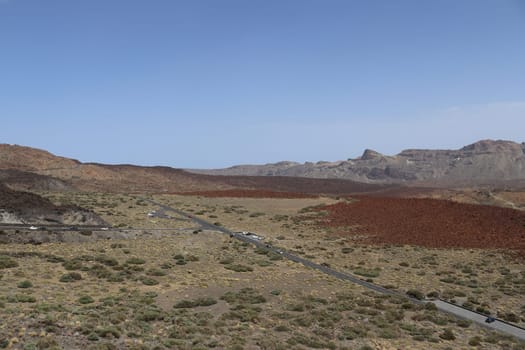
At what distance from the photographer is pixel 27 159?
122188 millimetres

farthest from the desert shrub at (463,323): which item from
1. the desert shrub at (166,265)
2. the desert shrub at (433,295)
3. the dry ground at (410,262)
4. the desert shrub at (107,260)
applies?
the desert shrub at (107,260)

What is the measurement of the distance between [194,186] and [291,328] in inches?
4548

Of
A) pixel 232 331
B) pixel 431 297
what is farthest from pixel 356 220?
pixel 232 331

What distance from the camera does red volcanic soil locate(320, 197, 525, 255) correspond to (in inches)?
1671

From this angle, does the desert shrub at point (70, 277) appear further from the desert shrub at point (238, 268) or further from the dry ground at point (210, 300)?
the desert shrub at point (238, 268)

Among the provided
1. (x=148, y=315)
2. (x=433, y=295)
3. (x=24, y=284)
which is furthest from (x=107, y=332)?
(x=433, y=295)

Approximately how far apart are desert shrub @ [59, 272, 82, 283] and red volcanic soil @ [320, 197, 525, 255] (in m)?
29.4

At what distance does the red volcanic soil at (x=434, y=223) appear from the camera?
4244 centimetres

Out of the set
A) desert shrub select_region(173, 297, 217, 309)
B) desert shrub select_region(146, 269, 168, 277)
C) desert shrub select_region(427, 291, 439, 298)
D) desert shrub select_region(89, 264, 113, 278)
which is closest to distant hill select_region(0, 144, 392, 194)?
desert shrub select_region(89, 264, 113, 278)

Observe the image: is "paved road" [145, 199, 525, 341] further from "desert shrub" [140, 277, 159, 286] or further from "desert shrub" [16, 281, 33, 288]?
"desert shrub" [16, 281, 33, 288]

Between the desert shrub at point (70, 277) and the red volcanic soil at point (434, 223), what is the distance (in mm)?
29409

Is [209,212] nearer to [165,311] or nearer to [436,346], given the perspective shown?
[165,311]

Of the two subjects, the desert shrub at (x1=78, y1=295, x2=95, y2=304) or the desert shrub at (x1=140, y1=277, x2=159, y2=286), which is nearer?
the desert shrub at (x1=78, y1=295, x2=95, y2=304)

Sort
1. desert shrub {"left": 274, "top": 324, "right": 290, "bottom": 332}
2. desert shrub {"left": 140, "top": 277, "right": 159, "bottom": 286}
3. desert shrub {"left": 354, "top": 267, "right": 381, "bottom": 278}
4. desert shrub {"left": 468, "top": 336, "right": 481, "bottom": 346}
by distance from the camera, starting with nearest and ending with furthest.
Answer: desert shrub {"left": 468, "top": 336, "right": 481, "bottom": 346} → desert shrub {"left": 274, "top": 324, "right": 290, "bottom": 332} → desert shrub {"left": 140, "top": 277, "right": 159, "bottom": 286} → desert shrub {"left": 354, "top": 267, "right": 381, "bottom": 278}
